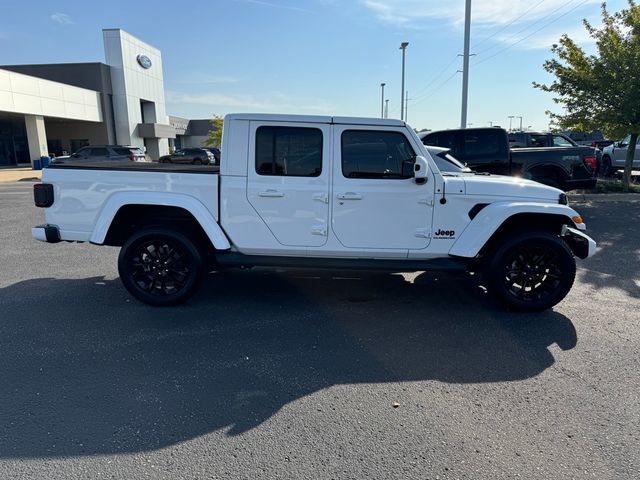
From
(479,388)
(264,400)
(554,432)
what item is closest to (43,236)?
(264,400)

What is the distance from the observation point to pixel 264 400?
3.12 meters

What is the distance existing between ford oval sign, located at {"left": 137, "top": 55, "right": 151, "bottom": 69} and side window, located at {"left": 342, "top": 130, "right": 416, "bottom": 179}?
146 feet

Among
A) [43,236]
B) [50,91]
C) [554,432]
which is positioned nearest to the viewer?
[554,432]

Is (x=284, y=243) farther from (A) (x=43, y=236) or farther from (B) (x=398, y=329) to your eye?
(A) (x=43, y=236)

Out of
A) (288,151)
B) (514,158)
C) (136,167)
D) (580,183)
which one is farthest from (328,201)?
(580,183)

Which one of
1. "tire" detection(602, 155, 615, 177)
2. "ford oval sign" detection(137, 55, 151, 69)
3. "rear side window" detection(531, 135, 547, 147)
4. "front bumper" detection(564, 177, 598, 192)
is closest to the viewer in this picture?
"front bumper" detection(564, 177, 598, 192)

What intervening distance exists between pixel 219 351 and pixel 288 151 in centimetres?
210

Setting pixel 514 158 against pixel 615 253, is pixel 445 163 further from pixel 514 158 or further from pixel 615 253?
pixel 514 158

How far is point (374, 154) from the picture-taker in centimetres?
457

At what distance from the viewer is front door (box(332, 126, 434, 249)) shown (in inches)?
177

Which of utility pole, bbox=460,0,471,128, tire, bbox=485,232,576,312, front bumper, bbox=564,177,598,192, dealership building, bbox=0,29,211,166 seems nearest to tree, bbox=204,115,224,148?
dealership building, bbox=0,29,211,166

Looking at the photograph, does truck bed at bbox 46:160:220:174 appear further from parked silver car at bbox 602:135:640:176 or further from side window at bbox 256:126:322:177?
parked silver car at bbox 602:135:640:176

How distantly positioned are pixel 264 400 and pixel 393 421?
0.91 metres

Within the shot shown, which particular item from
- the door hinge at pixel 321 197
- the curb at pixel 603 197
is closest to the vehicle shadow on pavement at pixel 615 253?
the curb at pixel 603 197
